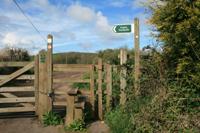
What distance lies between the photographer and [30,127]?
11484 millimetres

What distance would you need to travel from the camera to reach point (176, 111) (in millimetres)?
8891

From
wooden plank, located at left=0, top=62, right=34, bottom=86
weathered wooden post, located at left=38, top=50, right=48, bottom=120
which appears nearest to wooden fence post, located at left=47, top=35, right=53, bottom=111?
weathered wooden post, located at left=38, top=50, right=48, bottom=120

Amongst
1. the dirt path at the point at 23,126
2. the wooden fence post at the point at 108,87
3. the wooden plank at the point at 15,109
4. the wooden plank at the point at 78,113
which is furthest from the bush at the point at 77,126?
the wooden plank at the point at 15,109

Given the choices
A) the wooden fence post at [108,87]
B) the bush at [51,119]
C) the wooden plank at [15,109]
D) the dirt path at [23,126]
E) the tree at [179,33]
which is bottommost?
the dirt path at [23,126]

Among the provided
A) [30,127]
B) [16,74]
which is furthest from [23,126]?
[16,74]

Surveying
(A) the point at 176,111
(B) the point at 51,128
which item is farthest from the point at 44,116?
(A) the point at 176,111

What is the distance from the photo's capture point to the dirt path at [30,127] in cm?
1097

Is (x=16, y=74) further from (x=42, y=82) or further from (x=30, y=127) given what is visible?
(x=30, y=127)

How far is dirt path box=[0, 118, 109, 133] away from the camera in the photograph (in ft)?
36.0

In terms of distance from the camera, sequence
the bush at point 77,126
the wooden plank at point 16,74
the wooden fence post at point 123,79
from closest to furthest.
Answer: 1. the bush at point 77,126
2. the wooden fence post at point 123,79
3. the wooden plank at point 16,74

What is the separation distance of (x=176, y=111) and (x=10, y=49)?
25.4m

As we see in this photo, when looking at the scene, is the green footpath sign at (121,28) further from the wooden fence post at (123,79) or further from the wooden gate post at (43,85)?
the wooden gate post at (43,85)

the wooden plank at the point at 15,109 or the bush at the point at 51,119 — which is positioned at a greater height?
the wooden plank at the point at 15,109

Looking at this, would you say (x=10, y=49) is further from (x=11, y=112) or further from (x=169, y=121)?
(x=169, y=121)
